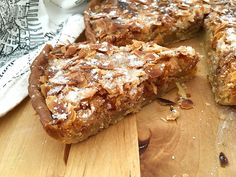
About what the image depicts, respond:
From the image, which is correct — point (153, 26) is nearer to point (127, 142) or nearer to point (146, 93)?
point (146, 93)

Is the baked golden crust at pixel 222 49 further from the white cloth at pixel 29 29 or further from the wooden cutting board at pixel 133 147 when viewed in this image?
the white cloth at pixel 29 29

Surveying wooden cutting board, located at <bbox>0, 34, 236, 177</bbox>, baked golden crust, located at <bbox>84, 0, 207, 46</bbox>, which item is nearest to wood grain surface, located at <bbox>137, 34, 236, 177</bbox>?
wooden cutting board, located at <bbox>0, 34, 236, 177</bbox>

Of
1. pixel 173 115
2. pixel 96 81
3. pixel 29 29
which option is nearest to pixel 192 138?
pixel 173 115

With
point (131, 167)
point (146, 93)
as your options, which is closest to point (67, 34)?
point (146, 93)

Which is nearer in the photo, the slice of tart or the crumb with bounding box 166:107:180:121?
the slice of tart

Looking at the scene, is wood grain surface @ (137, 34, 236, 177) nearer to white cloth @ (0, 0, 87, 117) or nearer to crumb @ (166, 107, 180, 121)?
crumb @ (166, 107, 180, 121)

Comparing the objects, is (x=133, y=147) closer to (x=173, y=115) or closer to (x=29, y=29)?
(x=173, y=115)
